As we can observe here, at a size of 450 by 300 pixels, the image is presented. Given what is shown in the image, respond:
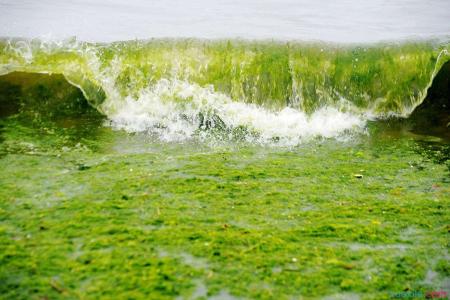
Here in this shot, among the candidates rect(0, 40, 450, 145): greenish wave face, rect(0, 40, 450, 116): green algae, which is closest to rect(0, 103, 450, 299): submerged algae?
rect(0, 40, 450, 145): greenish wave face

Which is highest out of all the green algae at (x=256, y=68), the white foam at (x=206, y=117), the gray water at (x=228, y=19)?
the gray water at (x=228, y=19)

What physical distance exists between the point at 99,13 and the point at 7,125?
5944 millimetres

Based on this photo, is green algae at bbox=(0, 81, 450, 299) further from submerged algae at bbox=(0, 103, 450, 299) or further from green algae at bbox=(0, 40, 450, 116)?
green algae at bbox=(0, 40, 450, 116)

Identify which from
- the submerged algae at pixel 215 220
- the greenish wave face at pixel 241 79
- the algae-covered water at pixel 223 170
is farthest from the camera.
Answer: the greenish wave face at pixel 241 79

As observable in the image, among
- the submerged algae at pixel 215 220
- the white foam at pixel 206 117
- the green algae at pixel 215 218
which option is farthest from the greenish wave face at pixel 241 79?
the submerged algae at pixel 215 220

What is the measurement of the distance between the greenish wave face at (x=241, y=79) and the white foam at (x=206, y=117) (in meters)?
0.02

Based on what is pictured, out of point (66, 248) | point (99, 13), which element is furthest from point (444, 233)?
point (99, 13)

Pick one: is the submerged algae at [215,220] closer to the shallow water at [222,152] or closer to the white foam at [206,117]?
the shallow water at [222,152]

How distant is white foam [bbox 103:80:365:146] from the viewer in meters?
9.48

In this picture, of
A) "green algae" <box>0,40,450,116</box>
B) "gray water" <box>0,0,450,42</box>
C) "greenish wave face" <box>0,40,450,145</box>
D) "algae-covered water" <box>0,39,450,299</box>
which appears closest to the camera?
"algae-covered water" <box>0,39,450,299</box>

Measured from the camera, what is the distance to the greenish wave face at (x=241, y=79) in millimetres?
10078

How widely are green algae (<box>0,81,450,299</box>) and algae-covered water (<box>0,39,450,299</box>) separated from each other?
0.03 meters

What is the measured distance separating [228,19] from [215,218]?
29.6 ft

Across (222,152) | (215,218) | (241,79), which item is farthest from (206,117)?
(215,218)
